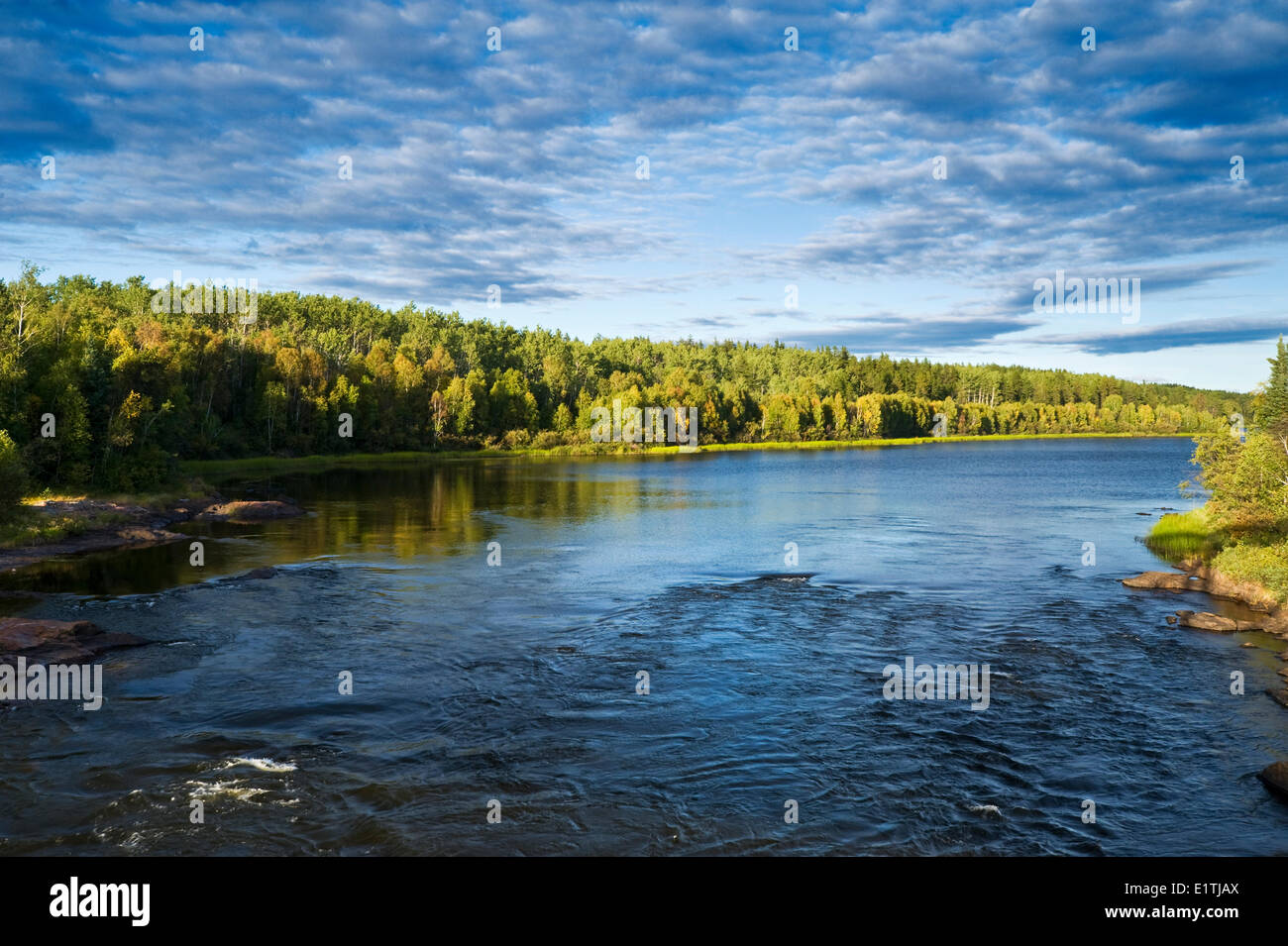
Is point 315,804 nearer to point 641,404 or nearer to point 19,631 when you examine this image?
point 19,631

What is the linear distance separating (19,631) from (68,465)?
37212 millimetres

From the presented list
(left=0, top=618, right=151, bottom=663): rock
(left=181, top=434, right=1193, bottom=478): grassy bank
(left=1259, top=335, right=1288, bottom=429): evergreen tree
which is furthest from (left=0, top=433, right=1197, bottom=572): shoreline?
(left=1259, top=335, right=1288, bottom=429): evergreen tree

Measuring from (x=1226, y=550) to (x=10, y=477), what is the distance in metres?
55.3

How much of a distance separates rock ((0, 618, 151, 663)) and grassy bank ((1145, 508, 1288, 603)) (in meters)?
39.6

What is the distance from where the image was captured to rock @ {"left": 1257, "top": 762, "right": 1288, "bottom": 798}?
1678 centimetres

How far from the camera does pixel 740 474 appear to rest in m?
111

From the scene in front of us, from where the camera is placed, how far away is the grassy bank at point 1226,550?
108 ft

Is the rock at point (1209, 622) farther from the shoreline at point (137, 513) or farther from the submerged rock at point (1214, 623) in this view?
the shoreline at point (137, 513)

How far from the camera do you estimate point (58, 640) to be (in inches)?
1009

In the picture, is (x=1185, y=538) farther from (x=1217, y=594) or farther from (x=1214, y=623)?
(x=1214, y=623)

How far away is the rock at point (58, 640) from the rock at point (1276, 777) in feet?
96.8

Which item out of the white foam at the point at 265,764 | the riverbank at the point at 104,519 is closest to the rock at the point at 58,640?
the white foam at the point at 265,764

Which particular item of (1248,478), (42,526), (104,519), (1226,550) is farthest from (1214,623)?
(104,519)
